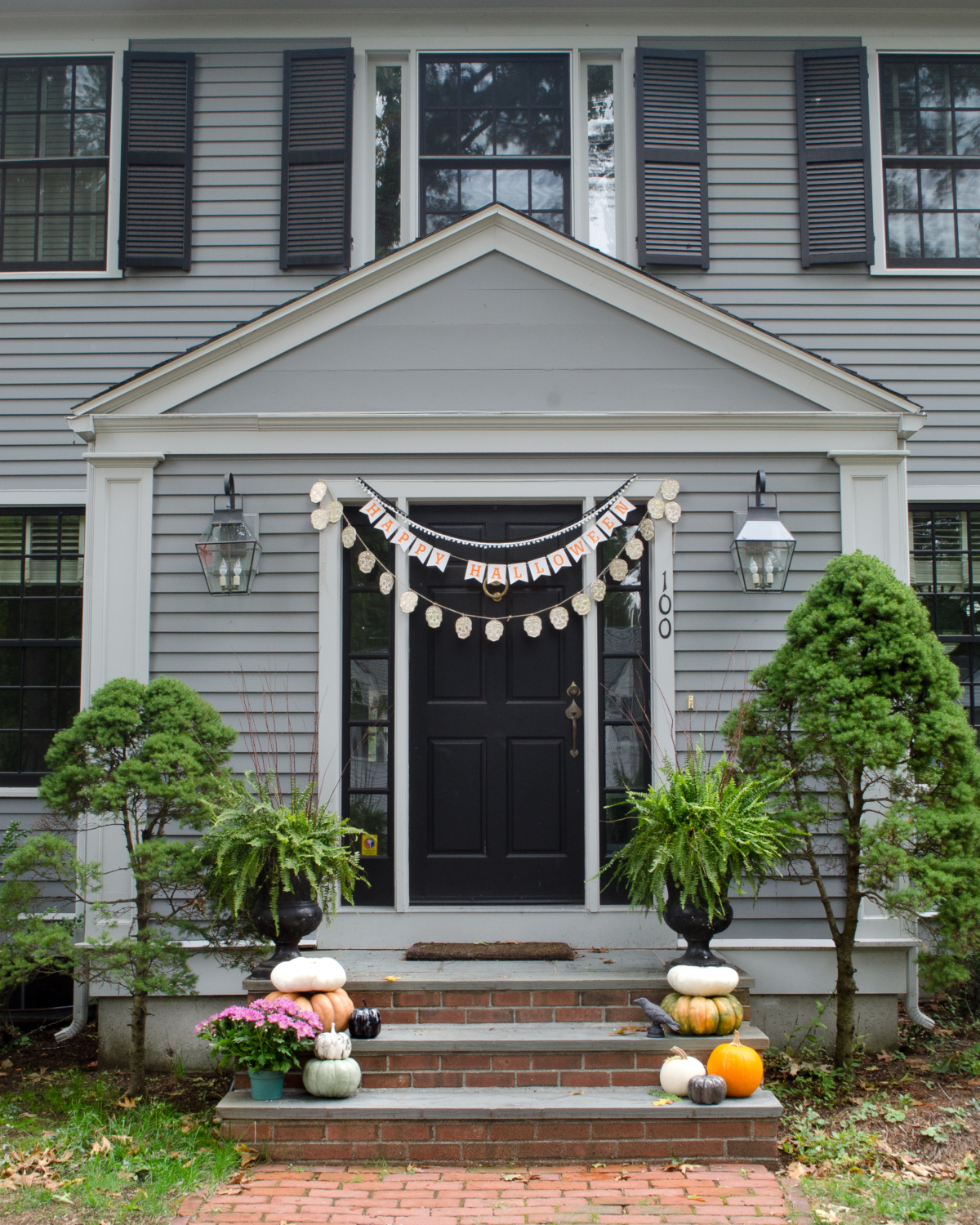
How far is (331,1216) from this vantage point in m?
3.34

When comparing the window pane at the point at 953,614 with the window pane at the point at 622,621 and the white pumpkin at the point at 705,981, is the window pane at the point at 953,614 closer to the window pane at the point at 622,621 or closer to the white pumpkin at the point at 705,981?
the window pane at the point at 622,621

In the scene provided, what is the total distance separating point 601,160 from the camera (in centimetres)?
658

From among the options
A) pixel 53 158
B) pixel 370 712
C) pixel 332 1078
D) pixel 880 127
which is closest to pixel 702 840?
pixel 332 1078

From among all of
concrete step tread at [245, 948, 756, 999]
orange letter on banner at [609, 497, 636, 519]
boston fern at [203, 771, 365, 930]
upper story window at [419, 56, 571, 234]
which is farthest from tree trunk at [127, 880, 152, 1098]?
upper story window at [419, 56, 571, 234]

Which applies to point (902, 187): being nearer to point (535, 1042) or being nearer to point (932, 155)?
point (932, 155)

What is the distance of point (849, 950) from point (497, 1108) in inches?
75.7

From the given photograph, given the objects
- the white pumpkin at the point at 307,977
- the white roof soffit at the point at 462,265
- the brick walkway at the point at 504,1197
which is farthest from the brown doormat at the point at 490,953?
the white roof soffit at the point at 462,265

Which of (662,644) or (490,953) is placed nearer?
(490,953)

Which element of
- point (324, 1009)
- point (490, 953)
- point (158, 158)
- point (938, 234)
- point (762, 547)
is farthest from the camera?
point (938, 234)

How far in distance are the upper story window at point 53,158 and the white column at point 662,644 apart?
169 inches

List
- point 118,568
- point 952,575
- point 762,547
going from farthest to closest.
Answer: point 952,575 < point 118,568 < point 762,547

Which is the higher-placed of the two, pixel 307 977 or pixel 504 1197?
pixel 307 977

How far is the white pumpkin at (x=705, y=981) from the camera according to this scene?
4.20 metres

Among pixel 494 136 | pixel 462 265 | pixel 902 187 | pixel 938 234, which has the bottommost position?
pixel 462 265
